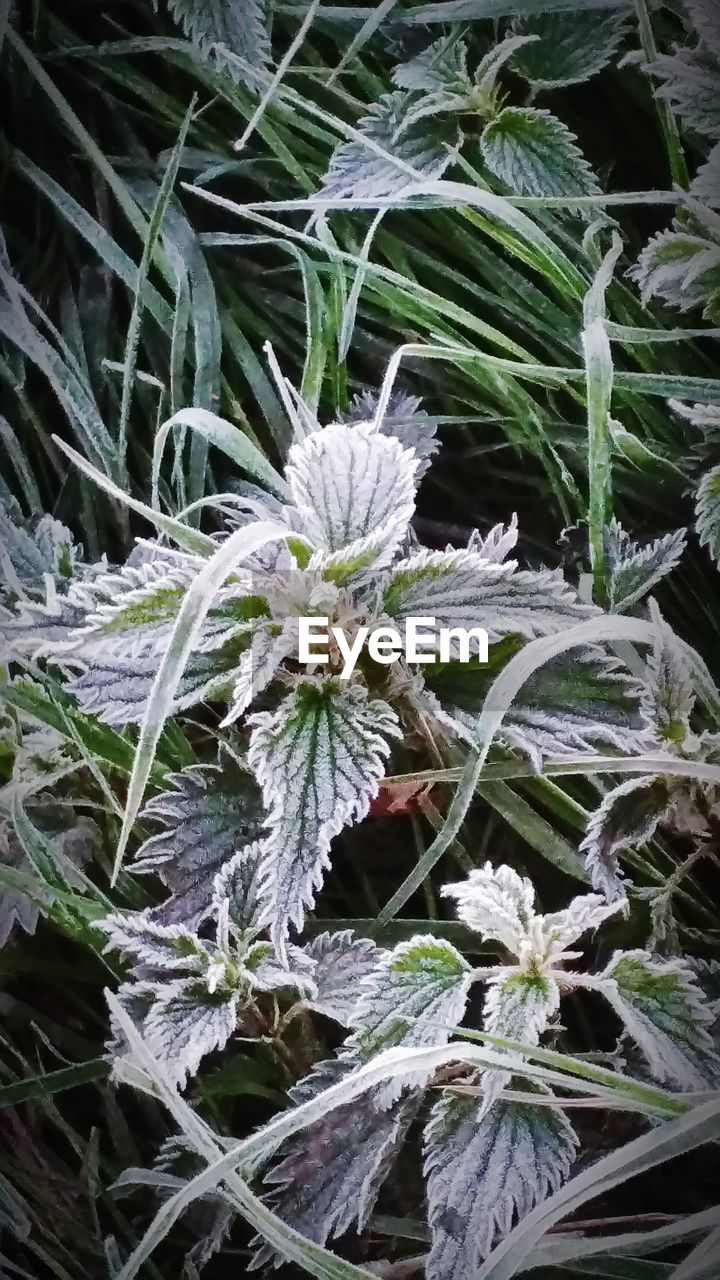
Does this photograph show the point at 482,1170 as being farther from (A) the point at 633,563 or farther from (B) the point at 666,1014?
(A) the point at 633,563

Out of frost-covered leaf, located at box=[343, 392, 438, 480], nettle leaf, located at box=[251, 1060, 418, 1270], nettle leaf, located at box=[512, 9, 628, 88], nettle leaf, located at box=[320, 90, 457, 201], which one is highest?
nettle leaf, located at box=[512, 9, 628, 88]

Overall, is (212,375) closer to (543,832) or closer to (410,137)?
(410,137)

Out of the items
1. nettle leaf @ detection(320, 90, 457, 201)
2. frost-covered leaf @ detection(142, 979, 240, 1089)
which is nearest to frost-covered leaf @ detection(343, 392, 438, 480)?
nettle leaf @ detection(320, 90, 457, 201)

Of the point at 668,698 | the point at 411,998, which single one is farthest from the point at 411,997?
the point at 668,698

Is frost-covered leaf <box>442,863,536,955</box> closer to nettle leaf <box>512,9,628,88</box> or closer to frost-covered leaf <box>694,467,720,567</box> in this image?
frost-covered leaf <box>694,467,720,567</box>

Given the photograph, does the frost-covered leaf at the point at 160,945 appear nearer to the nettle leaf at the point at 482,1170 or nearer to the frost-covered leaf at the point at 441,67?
the nettle leaf at the point at 482,1170

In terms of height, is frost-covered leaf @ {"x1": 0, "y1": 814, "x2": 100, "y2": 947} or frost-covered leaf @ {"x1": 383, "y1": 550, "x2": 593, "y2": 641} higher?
frost-covered leaf @ {"x1": 383, "y1": 550, "x2": 593, "y2": 641}
